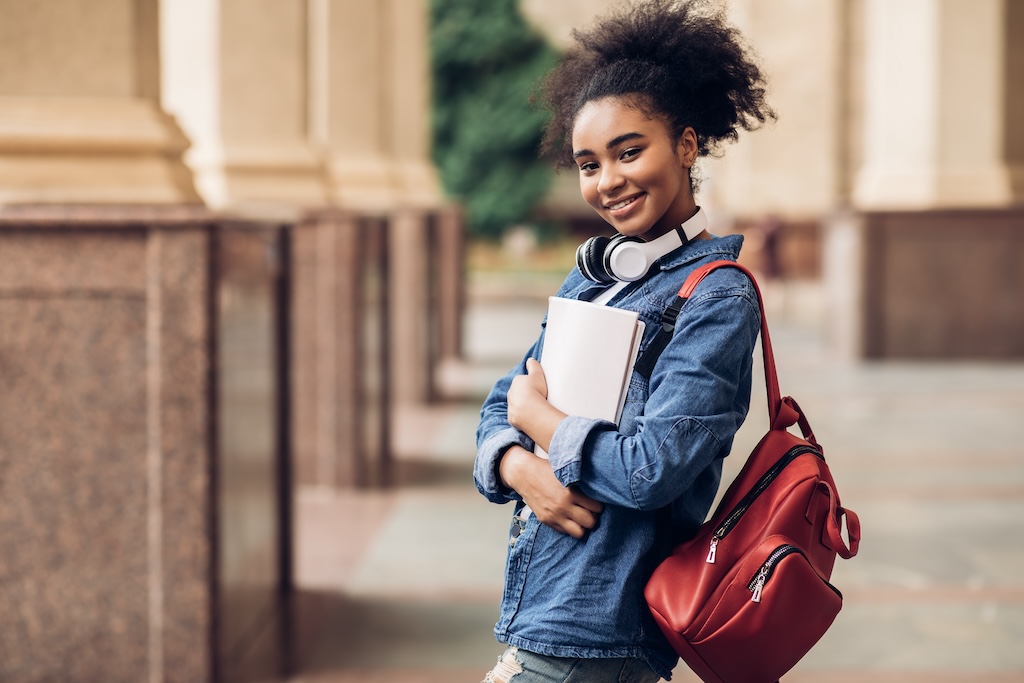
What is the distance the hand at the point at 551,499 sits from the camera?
2043 millimetres

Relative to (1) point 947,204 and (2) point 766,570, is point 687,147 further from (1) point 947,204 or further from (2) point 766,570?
(1) point 947,204

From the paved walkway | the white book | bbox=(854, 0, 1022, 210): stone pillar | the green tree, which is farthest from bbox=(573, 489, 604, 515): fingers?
the green tree

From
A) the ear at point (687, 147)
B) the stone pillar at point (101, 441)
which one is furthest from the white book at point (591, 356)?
the stone pillar at point (101, 441)

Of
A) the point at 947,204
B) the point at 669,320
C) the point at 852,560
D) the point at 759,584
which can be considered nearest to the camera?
the point at 759,584

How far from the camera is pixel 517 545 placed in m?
2.14

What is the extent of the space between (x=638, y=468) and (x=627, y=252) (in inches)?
13.0

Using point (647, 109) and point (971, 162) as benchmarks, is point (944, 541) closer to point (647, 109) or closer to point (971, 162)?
point (647, 109)

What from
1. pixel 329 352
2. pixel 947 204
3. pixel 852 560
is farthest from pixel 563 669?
pixel 947 204

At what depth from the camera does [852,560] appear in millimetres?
5953

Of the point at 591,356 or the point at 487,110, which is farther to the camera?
the point at 487,110

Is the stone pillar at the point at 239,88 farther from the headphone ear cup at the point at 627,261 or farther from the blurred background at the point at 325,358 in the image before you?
the headphone ear cup at the point at 627,261

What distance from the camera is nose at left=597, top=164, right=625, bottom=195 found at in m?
2.04

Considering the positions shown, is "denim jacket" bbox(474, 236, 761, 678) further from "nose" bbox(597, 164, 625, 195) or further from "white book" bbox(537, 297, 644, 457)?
"nose" bbox(597, 164, 625, 195)

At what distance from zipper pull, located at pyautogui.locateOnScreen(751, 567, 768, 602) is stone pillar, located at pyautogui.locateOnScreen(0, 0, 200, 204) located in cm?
318
